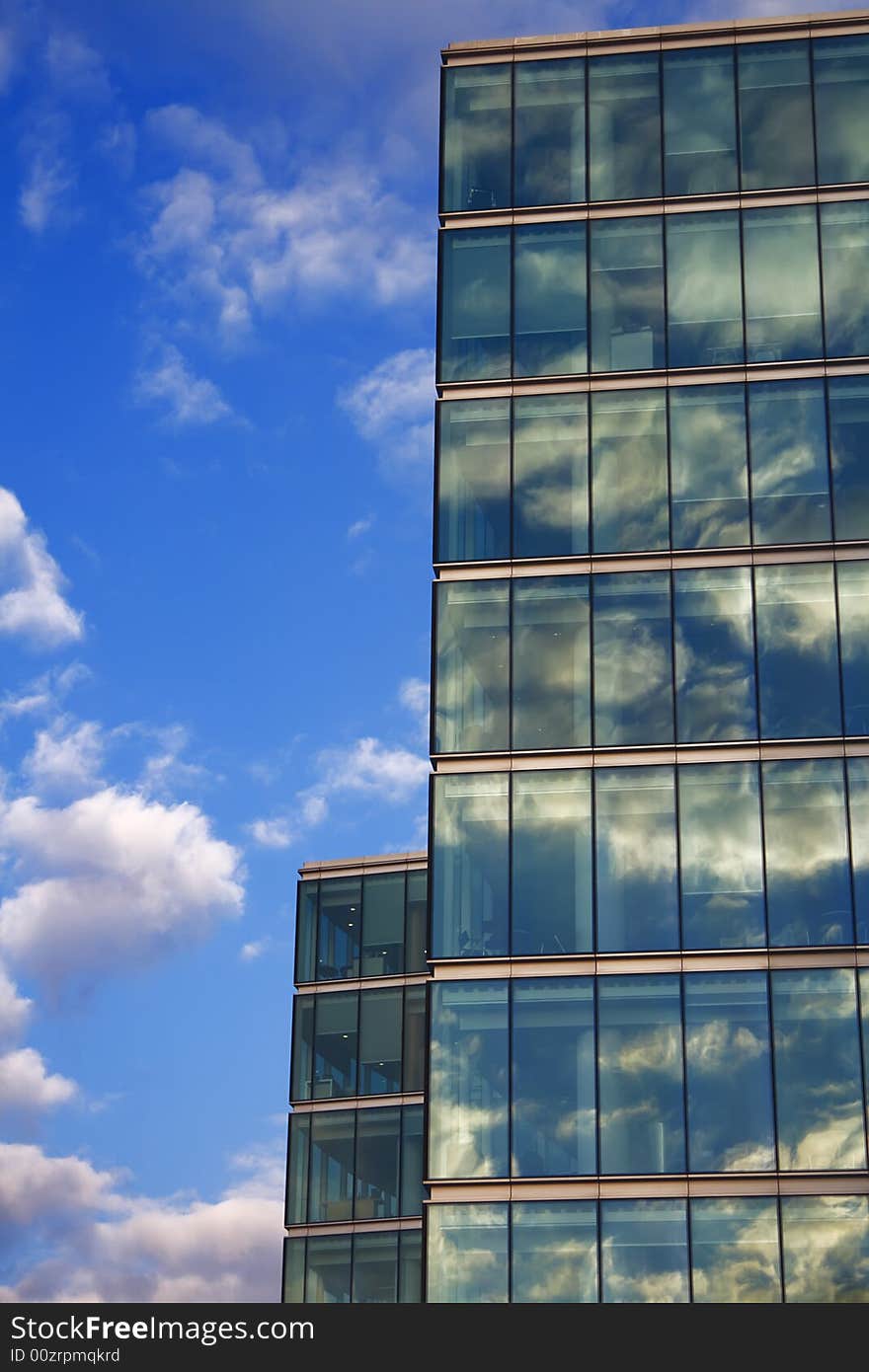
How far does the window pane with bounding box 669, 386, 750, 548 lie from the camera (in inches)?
1876

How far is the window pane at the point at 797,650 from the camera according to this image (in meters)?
45.6

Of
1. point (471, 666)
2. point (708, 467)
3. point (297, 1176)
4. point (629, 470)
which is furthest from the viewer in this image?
point (297, 1176)

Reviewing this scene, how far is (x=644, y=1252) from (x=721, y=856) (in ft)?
29.1

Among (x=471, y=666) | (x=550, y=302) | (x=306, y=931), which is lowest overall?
(x=471, y=666)

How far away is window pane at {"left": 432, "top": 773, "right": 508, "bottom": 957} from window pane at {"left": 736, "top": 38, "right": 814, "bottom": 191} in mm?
17210

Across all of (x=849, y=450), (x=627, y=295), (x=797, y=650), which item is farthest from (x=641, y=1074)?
(x=627, y=295)

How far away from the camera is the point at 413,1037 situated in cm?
7600

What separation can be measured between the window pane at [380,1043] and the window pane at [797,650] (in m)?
34.2

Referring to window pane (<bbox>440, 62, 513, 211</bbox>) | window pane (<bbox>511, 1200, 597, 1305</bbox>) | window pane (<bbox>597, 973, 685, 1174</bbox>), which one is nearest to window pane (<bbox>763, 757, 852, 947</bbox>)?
window pane (<bbox>597, 973, 685, 1174</bbox>)

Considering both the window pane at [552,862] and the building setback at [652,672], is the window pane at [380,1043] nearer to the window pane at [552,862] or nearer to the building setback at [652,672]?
the building setback at [652,672]

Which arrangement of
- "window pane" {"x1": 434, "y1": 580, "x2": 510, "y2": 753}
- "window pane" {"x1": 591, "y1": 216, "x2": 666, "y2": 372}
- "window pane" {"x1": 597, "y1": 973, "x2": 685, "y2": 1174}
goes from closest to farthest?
"window pane" {"x1": 597, "y1": 973, "x2": 685, "y2": 1174}
"window pane" {"x1": 434, "y1": 580, "x2": 510, "y2": 753}
"window pane" {"x1": 591, "y1": 216, "x2": 666, "y2": 372}

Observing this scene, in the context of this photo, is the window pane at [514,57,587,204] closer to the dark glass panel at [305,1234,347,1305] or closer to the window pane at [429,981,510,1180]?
the window pane at [429,981,510,1180]

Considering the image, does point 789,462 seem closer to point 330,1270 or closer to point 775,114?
point 775,114
